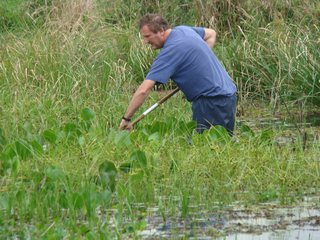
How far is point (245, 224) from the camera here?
7.11 m

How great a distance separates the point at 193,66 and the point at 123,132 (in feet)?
3.44

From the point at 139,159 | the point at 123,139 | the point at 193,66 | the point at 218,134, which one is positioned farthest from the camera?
the point at 193,66

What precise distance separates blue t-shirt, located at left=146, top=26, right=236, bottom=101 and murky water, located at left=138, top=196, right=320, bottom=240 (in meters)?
2.10

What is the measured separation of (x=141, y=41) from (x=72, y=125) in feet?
16.1

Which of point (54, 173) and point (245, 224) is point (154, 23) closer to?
point (54, 173)

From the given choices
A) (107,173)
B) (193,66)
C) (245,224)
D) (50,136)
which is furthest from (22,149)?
(245,224)

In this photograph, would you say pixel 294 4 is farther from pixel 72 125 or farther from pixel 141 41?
pixel 72 125

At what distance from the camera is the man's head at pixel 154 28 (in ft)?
30.9

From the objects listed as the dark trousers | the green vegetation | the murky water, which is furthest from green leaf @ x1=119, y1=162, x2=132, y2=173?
the dark trousers

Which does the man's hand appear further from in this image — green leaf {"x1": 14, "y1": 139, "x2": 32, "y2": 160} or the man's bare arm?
green leaf {"x1": 14, "y1": 139, "x2": 32, "y2": 160}

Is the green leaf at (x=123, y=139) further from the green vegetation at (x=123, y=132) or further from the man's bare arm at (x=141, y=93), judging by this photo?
the man's bare arm at (x=141, y=93)

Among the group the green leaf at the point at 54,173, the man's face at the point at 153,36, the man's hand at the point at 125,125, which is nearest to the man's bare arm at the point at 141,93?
the man's hand at the point at 125,125

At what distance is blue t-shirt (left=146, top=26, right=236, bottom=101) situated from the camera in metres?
9.39

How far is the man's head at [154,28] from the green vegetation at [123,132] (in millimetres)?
679
